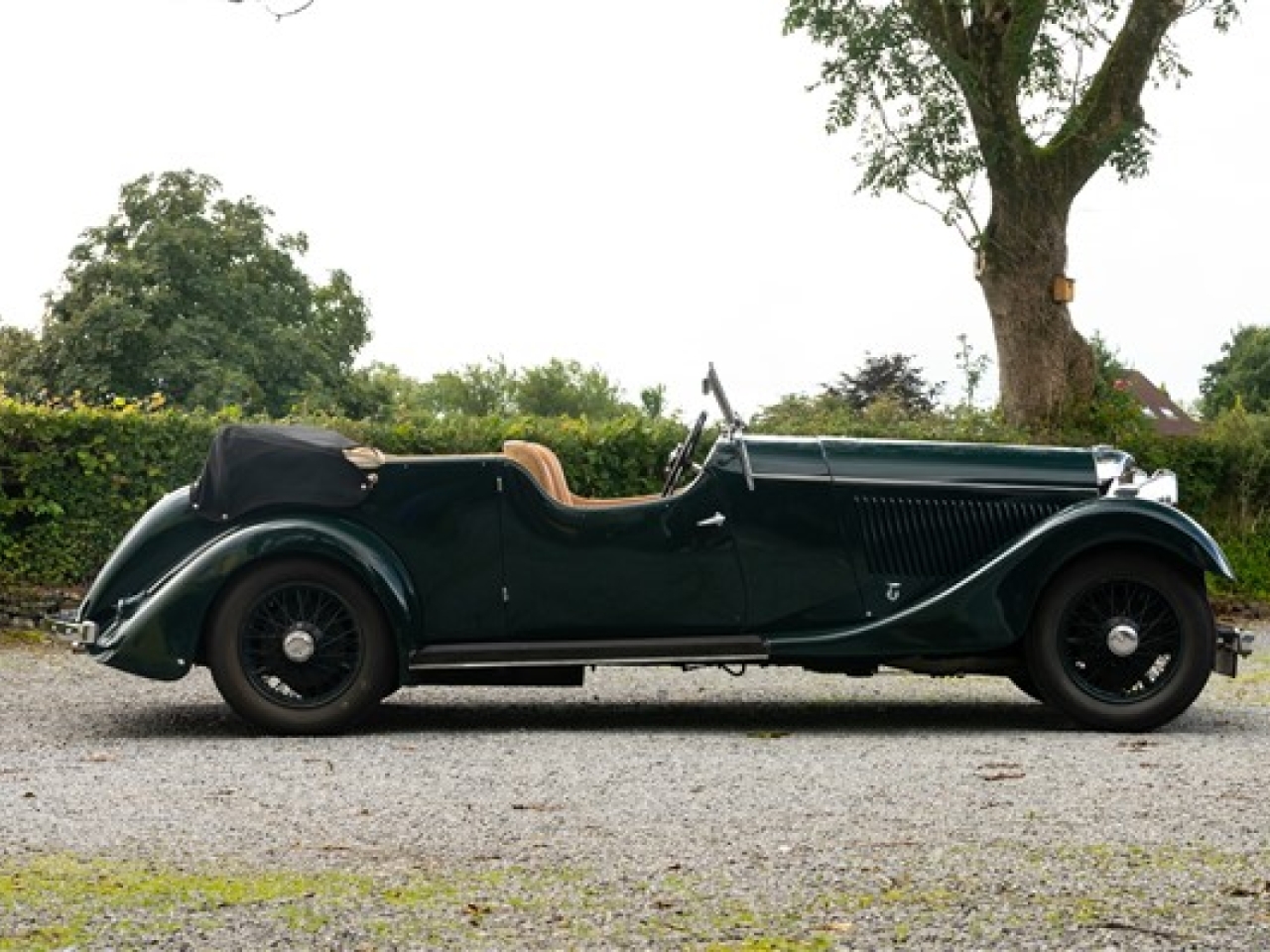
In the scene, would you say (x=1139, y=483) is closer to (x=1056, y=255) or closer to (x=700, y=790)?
(x=700, y=790)

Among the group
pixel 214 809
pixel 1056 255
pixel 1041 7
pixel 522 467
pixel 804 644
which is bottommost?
pixel 214 809

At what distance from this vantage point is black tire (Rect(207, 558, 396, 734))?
8.45m

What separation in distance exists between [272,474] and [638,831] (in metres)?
3.33

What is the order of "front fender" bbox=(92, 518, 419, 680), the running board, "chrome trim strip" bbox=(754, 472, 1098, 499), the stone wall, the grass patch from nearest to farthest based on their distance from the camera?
the grass patch → "front fender" bbox=(92, 518, 419, 680) → the running board → "chrome trim strip" bbox=(754, 472, 1098, 499) → the stone wall

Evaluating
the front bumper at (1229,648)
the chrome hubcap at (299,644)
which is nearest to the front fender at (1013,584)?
the front bumper at (1229,648)

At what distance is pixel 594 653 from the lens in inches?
336

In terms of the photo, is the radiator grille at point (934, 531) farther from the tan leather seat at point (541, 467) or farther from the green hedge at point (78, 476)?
the green hedge at point (78, 476)

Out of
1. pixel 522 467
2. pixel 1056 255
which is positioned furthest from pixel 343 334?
pixel 522 467

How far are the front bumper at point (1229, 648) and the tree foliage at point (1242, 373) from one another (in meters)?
64.5

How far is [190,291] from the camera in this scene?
4841 cm

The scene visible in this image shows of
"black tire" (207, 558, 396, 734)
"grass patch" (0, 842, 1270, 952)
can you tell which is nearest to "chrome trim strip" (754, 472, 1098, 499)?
"black tire" (207, 558, 396, 734)

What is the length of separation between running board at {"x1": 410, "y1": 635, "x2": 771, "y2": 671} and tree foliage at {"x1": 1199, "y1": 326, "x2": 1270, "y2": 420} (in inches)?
2572

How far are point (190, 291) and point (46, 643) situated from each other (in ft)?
118

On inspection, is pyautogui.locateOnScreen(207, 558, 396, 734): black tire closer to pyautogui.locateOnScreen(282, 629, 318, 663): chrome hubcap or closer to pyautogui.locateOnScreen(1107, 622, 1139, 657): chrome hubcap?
pyautogui.locateOnScreen(282, 629, 318, 663): chrome hubcap
